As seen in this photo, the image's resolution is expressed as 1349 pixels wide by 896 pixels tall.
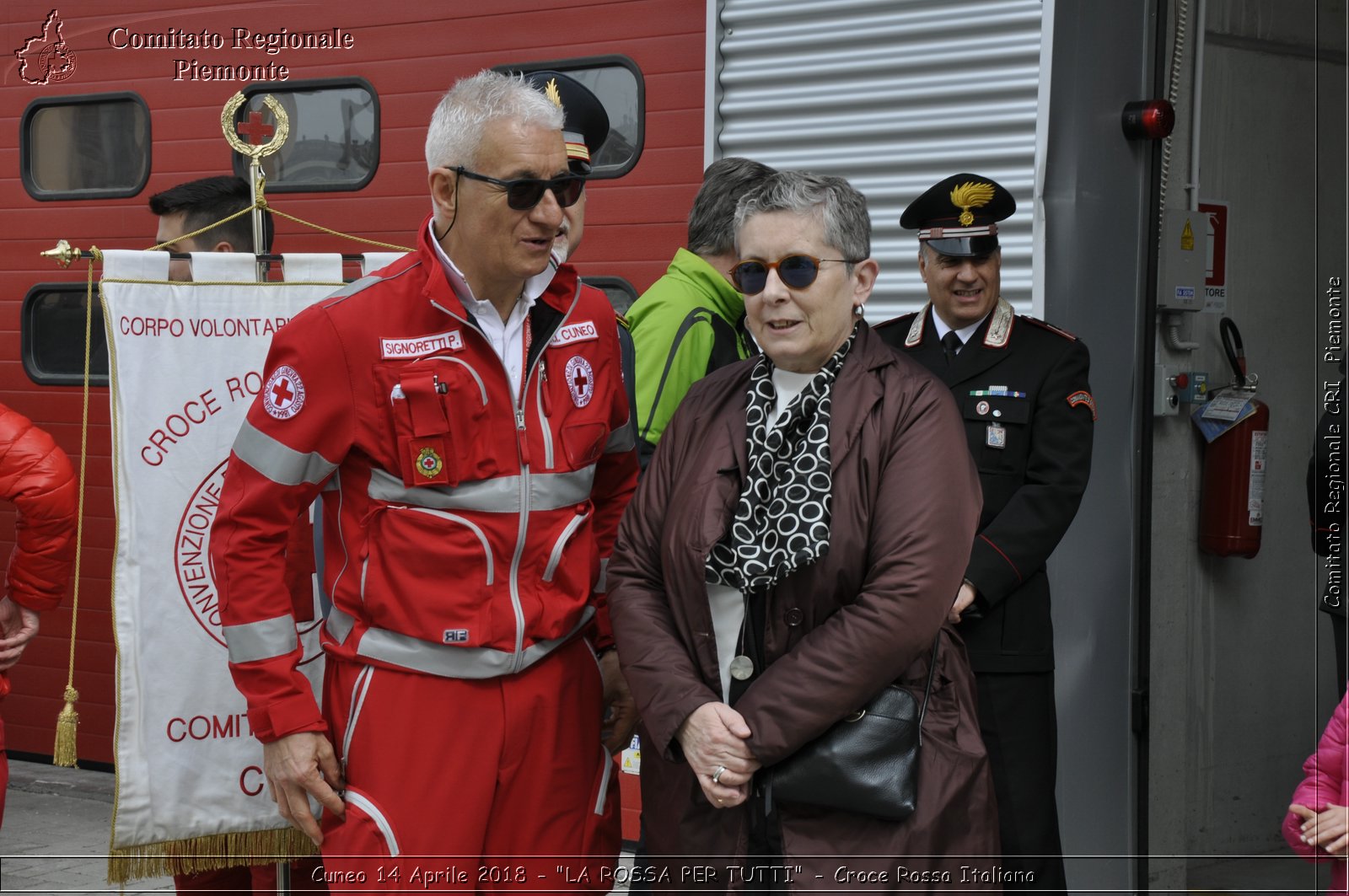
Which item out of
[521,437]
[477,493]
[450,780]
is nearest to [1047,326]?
[521,437]

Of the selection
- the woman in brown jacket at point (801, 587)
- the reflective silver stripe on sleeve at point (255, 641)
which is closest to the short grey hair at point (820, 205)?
the woman in brown jacket at point (801, 587)

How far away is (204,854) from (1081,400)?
255 centimetres

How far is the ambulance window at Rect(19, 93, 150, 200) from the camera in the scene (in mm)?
6836

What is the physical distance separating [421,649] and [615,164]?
3.34m

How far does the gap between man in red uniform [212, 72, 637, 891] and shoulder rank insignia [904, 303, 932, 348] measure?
5.04ft

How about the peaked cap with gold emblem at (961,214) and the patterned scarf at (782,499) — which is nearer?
the patterned scarf at (782,499)

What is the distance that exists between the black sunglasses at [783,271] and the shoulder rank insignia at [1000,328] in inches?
51.6

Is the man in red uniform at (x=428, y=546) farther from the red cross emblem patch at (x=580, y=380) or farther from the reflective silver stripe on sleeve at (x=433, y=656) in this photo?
the red cross emblem patch at (x=580, y=380)

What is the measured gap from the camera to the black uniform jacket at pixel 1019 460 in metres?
3.74

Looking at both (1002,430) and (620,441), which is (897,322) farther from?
(620,441)

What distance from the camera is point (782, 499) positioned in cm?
259

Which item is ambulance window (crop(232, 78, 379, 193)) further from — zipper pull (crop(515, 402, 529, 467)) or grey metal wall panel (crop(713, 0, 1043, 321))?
zipper pull (crop(515, 402, 529, 467))

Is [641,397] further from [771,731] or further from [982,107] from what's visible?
[982,107]

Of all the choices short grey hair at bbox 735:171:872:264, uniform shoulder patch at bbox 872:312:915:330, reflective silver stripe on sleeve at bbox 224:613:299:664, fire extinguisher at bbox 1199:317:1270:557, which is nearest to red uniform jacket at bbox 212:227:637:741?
reflective silver stripe on sleeve at bbox 224:613:299:664
